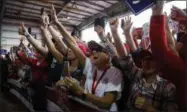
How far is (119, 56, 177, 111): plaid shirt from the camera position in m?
1.28

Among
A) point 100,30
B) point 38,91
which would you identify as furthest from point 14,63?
point 100,30

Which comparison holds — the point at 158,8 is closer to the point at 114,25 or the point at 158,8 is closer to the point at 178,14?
the point at 178,14

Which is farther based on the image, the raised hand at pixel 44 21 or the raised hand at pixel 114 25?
the raised hand at pixel 44 21

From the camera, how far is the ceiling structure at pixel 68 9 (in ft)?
11.2

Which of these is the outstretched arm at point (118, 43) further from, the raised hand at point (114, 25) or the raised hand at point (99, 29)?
the raised hand at point (99, 29)

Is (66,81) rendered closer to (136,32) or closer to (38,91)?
(136,32)

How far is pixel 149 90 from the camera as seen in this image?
4.53 feet

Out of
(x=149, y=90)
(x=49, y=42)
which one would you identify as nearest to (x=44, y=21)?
(x=49, y=42)

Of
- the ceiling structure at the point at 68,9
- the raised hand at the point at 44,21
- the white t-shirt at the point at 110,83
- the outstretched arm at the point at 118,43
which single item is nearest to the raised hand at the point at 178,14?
the outstretched arm at the point at 118,43

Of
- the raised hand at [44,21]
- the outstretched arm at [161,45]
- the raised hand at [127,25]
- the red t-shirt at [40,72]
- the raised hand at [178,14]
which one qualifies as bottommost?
the red t-shirt at [40,72]

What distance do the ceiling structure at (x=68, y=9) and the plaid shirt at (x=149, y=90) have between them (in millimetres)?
→ 1885

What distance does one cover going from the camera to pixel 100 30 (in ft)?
6.59

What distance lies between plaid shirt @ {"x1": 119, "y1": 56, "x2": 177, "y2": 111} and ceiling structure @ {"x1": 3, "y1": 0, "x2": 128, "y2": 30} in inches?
74.2

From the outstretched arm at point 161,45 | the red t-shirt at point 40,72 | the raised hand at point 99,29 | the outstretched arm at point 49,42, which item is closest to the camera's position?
the outstretched arm at point 161,45
